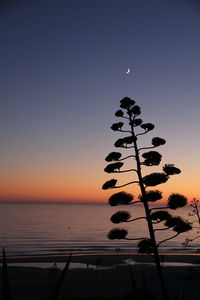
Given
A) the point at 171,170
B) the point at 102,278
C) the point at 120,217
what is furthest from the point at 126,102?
the point at 102,278

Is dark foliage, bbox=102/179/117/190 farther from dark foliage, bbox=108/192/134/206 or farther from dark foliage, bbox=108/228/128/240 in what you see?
dark foliage, bbox=108/228/128/240

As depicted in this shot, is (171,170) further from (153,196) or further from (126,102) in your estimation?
(126,102)

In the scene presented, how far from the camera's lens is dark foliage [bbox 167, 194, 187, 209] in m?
10.1

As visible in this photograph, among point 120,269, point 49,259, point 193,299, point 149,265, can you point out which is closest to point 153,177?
point 193,299

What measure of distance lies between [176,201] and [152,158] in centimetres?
192

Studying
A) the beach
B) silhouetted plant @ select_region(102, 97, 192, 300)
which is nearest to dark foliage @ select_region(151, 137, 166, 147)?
silhouetted plant @ select_region(102, 97, 192, 300)

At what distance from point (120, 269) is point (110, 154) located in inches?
1000

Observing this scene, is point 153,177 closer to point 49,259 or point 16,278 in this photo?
point 16,278

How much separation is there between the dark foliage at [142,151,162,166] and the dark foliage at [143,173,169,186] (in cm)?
61

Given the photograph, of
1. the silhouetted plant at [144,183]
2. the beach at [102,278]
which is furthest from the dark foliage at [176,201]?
the beach at [102,278]

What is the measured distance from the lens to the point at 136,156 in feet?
35.0

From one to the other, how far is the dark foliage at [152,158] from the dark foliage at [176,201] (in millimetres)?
1479

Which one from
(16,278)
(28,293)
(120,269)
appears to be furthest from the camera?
(120,269)

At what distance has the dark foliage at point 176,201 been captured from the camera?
1012cm
